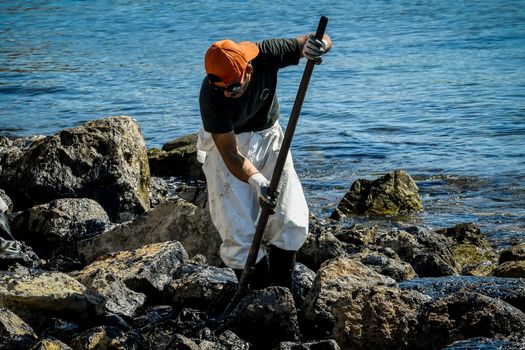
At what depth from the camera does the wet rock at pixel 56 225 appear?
31.7 feet

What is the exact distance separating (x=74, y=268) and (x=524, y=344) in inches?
191

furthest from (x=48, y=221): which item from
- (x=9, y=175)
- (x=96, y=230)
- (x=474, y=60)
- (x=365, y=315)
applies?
(x=474, y=60)

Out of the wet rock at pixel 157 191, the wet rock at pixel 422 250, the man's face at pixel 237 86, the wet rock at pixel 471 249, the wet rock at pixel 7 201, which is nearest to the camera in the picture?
the man's face at pixel 237 86

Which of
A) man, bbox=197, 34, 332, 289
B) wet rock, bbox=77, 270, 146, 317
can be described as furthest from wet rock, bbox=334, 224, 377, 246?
wet rock, bbox=77, 270, 146, 317

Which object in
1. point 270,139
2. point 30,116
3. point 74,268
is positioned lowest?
point 30,116

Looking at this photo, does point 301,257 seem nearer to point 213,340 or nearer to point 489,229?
point 213,340

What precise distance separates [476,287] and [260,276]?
4.94ft

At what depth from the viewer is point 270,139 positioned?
678 cm

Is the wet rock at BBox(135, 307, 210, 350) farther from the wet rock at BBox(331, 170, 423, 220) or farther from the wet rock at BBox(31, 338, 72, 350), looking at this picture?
the wet rock at BBox(331, 170, 423, 220)

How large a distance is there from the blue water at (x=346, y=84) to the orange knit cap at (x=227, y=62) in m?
5.68

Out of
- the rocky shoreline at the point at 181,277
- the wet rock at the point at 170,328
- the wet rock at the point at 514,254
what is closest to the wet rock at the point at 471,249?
the rocky shoreline at the point at 181,277

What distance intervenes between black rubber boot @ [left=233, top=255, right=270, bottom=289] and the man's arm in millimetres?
691

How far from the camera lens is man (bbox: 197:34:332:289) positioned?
6.34 m

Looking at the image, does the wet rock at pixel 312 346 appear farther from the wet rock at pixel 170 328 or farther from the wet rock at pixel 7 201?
the wet rock at pixel 7 201
